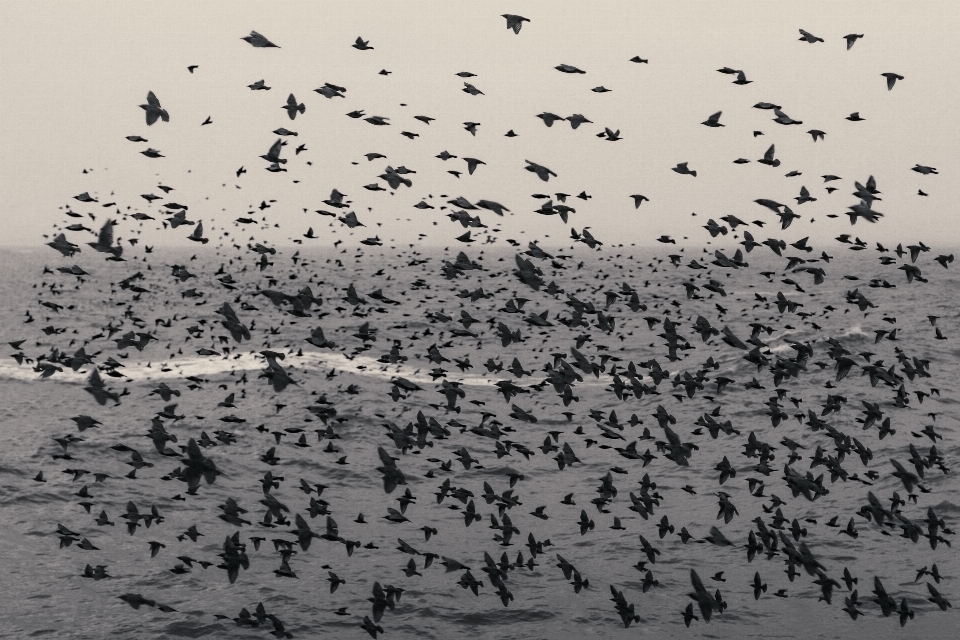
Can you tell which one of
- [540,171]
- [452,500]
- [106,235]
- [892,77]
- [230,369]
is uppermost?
[892,77]

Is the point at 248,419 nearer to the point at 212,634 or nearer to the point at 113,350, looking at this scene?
the point at 212,634

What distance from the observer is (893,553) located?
32312mm

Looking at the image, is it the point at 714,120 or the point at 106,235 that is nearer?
the point at 106,235

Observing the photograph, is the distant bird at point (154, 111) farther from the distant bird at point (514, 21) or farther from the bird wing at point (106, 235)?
the distant bird at point (514, 21)

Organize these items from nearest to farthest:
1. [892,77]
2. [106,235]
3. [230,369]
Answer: [106,235], [892,77], [230,369]

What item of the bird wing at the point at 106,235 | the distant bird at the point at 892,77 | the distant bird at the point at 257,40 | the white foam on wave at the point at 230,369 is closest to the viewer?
the bird wing at the point at 106,235

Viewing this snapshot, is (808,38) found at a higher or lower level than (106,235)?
higher

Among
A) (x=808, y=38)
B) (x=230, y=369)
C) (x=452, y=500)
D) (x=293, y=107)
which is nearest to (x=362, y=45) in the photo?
(x=293, y=107)

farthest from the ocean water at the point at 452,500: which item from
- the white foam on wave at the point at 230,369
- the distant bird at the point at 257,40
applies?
the distant bird at the point at 257,40

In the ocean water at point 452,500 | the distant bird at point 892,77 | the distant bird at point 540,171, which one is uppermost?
the distant bird at point 892,77

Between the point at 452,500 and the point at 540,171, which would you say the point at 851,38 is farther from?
the point at 452,500

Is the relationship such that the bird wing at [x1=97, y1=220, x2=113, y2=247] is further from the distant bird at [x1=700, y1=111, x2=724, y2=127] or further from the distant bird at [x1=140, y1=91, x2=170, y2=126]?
the distant bird at [x1=700, y1=111, x2=724, y2=127]

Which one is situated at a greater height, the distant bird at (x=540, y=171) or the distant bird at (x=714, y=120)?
the distant bird at (x=714, y=120)

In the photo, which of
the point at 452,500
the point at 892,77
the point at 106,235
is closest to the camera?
the point at 106,235
